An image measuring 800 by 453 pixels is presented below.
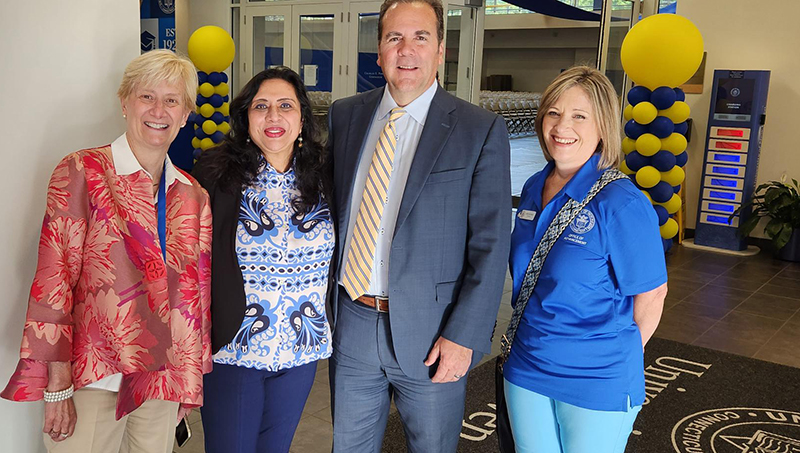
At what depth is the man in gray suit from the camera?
1.99 meters

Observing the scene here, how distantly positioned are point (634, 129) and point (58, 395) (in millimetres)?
6680

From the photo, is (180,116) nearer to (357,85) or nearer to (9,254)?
(9,254)

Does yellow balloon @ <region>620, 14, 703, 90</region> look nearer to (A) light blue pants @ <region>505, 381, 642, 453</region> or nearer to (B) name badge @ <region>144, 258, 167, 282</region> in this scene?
(A) light blue pants @ <region>505, 381, 642, 453</region>

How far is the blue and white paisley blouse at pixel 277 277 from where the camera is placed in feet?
6.44

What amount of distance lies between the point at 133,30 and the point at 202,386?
3.71 ft

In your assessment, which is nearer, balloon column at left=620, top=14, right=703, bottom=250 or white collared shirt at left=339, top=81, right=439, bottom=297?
white collared shirt at left=339, top=81, right=439, bottom=297

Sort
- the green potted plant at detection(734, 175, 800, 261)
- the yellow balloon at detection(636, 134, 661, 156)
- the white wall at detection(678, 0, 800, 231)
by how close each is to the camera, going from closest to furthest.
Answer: the yellow balloon at detection(636, 134, 661, 156), the green potted plant at detection(734, 175, 800, 261), the white wall at detection(678, 0, 800, 231)

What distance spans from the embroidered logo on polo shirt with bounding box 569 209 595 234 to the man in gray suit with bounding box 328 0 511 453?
7.2 inches

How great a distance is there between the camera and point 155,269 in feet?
5.79

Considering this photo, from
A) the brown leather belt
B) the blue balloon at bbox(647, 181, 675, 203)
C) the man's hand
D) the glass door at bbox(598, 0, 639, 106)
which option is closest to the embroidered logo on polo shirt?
the man's hand

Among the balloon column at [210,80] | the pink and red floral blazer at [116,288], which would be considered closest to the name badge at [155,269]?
the pink and red floral blazer at [116,288]

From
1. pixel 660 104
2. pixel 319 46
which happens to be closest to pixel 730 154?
pixel 660 104

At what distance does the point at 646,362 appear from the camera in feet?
15.4

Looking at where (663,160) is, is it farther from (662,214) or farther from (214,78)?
(214,78)
